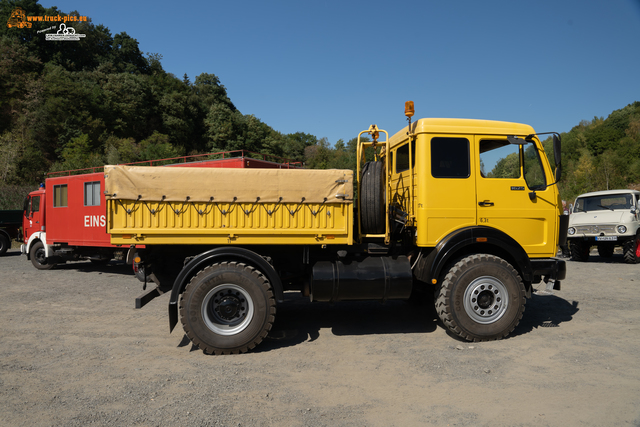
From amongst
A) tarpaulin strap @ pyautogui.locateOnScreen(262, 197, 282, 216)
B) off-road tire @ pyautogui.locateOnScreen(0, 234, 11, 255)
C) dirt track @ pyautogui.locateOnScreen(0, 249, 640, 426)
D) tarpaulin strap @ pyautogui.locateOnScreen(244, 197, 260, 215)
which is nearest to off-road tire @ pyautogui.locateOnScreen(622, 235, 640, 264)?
dirt track @ pyautogui.locateOnScreen(0, 249, 640, 426)

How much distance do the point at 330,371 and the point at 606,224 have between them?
12555 millimetres

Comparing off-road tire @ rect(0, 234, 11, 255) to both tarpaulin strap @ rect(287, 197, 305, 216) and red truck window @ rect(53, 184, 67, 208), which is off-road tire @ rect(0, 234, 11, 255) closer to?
red truck window @ rect(53, 184, 67, 208)

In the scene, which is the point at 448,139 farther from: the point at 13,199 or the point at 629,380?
the point at 13,199

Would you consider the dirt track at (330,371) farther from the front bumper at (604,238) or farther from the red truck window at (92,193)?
the front bumper at (604,238)

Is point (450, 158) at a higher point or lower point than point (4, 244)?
higher

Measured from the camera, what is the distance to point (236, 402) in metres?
3.56

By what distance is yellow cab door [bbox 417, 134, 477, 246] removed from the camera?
527cm

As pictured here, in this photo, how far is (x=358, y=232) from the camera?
5.46 m

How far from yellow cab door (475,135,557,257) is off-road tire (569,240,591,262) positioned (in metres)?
9.80

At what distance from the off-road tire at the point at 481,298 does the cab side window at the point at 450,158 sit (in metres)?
1.19

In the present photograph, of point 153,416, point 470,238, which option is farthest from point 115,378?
point 470,238

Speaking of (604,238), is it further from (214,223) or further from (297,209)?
(214,223)

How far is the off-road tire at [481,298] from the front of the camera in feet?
A: 16.9

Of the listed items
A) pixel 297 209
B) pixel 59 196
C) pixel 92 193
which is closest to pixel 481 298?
pixel 297 209
